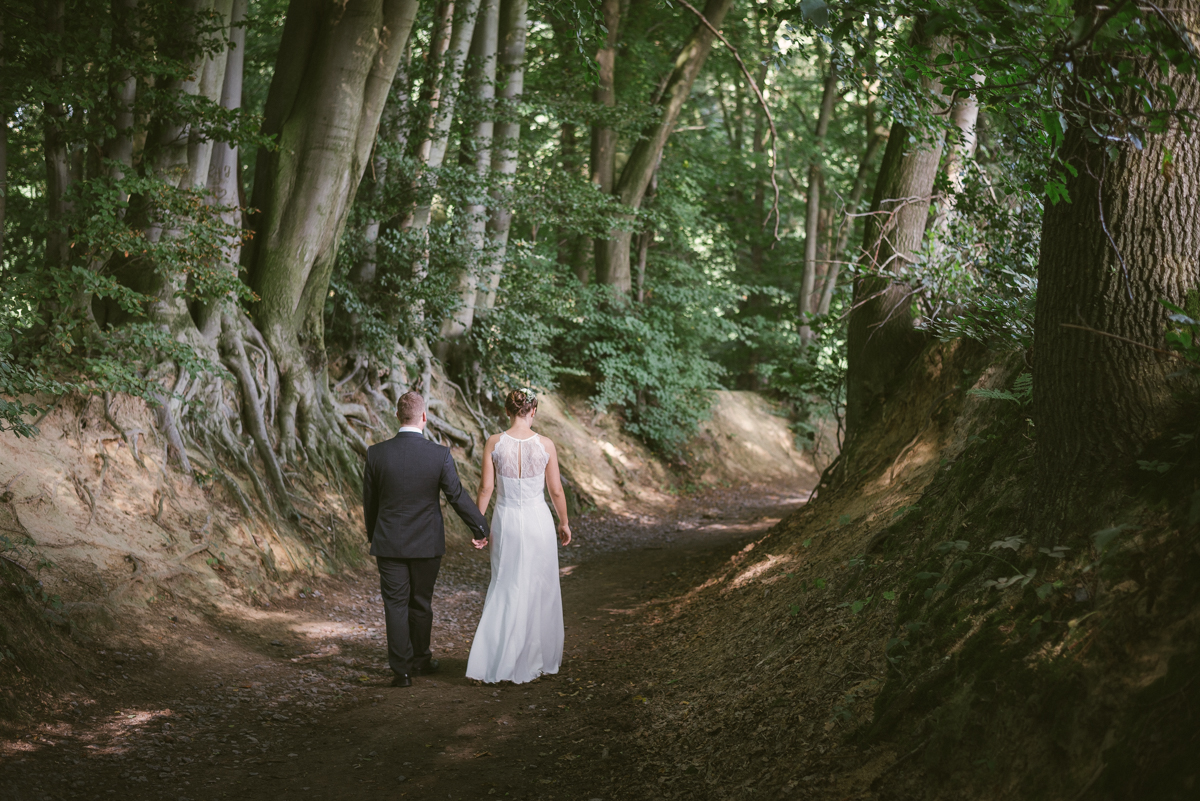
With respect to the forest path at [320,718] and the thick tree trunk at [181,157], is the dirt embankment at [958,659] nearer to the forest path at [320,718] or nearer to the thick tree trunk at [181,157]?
the forest path at [320,718]

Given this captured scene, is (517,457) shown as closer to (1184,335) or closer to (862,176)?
(1184,335)

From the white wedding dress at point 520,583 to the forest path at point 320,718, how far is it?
19 cm

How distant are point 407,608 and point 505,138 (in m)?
10.4

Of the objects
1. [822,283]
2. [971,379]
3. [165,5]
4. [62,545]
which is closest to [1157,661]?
[971,379]

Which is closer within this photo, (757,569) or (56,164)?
(757,569)

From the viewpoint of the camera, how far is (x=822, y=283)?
2419cm

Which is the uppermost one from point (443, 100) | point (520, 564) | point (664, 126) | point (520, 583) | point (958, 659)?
point (664, 126)

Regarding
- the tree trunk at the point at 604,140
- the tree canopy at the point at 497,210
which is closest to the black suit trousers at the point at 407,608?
the tree canopy at the point at 497,210

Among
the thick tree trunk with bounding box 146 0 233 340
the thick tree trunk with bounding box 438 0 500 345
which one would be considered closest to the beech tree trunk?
the thick tree trunk with bounding box 438 0 500 345

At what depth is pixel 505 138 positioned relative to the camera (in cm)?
1438

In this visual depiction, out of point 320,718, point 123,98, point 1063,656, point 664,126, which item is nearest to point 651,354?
point 664,126

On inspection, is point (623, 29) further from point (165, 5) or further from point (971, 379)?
point (971, 379)

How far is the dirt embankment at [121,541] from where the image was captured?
17.7 feet

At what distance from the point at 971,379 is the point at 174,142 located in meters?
8.25
